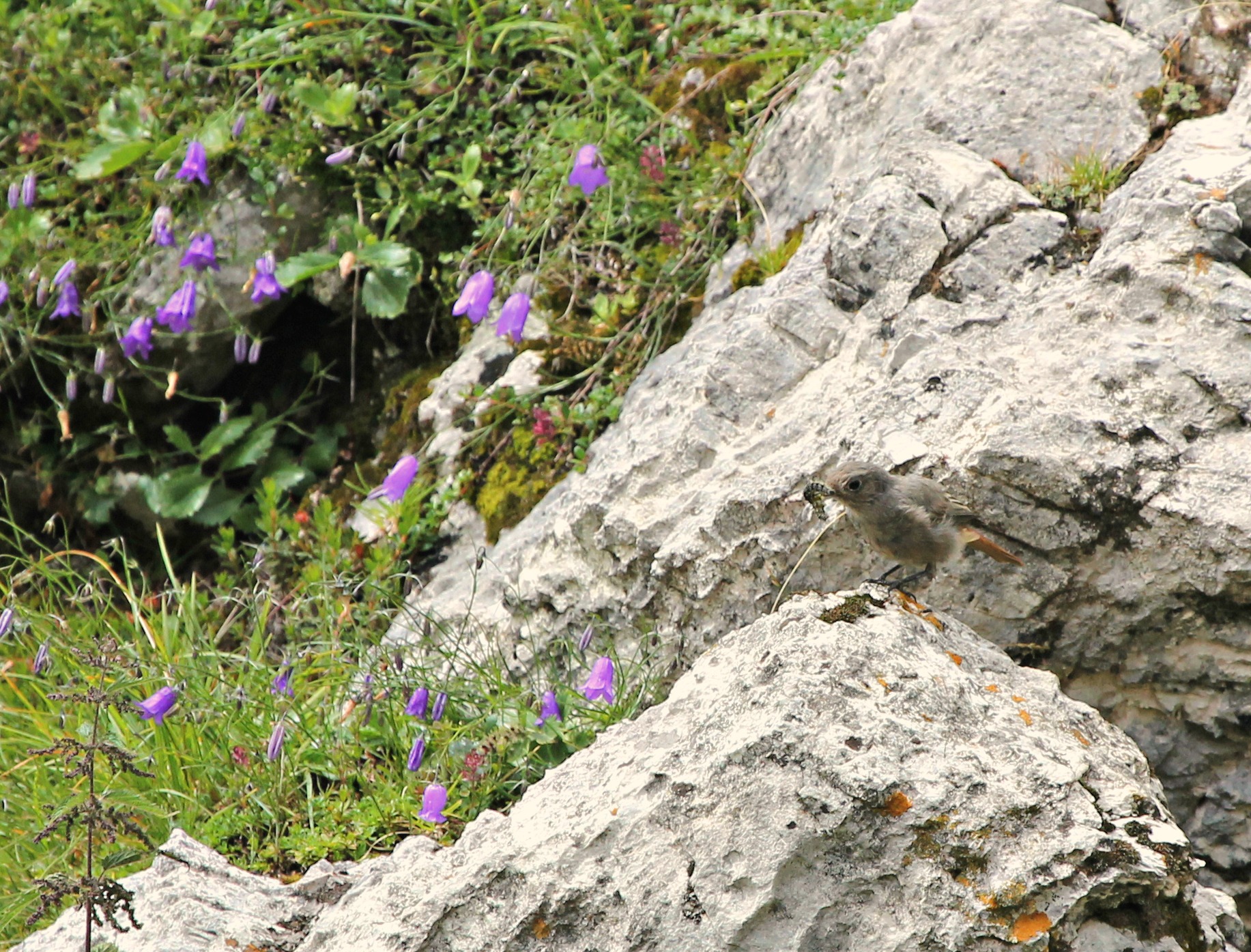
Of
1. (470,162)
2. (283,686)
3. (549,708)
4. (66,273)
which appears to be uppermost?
(470,162)

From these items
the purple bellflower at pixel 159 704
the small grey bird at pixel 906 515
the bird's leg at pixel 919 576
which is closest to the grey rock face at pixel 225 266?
the purple bellflower at pixel 159 704

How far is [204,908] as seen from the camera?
10.3 feet

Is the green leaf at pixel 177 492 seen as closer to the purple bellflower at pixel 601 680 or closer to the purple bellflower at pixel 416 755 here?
the purple bellflower at pixel 416 755

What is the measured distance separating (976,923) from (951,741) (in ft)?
1.42

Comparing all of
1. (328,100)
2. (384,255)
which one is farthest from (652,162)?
(328,100)

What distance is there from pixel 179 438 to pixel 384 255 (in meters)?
1.50

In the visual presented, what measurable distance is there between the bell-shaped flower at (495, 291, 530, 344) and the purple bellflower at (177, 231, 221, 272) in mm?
1808

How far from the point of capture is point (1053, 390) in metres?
3.58

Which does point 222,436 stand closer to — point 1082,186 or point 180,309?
point 180,309

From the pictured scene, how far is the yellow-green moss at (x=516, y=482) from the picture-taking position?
4918 millimetres

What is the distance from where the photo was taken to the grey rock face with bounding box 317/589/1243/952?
2473 millimetres

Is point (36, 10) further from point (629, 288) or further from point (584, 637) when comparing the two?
point (584, 637)

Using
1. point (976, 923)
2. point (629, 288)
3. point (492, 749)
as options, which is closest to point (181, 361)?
point (629, 288)

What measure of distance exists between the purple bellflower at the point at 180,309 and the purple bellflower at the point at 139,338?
0.14 meters
